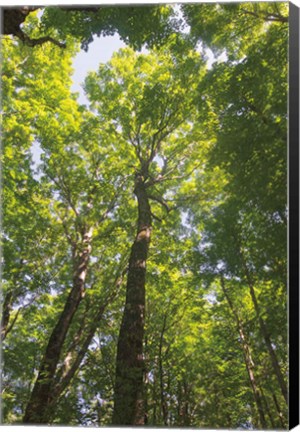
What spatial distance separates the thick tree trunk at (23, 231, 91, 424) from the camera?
402 cm

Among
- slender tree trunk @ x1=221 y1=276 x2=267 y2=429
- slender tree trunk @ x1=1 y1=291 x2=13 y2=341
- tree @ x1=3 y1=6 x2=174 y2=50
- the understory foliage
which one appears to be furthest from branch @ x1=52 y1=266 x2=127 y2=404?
tree @ x1=3 y1=6 x2=174 y2=50

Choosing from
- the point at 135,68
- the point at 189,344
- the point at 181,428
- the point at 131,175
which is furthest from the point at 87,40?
the point at 189,344

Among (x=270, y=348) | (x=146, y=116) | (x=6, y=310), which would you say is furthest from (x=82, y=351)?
(x=146, y=116)

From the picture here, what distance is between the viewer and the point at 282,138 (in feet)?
12.1

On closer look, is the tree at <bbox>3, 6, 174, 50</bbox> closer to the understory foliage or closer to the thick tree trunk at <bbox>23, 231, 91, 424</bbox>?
the understory foliage

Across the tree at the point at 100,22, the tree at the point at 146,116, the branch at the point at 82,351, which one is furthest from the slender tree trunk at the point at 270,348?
the tree at the point at 100,22

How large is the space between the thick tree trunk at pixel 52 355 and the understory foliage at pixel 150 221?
0.08ft

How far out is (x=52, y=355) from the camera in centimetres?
507

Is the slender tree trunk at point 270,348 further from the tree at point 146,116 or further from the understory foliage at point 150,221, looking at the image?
the tree at point 146,116

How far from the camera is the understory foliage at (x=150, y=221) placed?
13.1ft

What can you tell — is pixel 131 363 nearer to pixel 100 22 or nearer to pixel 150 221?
pixel 150 221

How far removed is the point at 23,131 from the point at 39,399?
14.4ft

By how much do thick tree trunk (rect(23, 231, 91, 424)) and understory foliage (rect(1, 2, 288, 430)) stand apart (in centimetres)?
2

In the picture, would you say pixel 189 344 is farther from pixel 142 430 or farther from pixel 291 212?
pixel 291 212
